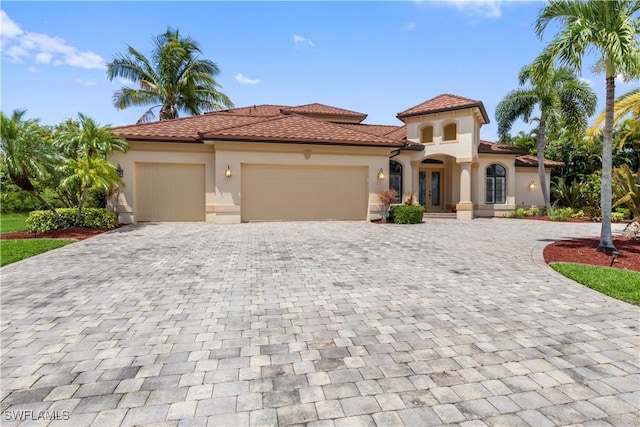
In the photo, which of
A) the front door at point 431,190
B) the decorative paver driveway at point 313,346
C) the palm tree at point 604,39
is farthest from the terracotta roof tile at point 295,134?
the decorative paver driveway at point 313,346

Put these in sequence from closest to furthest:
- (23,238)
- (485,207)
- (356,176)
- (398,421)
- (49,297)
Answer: (398,421), (49,297), (23,238), (356,176), (485,207)

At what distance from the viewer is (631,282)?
219 inches

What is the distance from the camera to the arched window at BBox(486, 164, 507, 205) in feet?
65.6

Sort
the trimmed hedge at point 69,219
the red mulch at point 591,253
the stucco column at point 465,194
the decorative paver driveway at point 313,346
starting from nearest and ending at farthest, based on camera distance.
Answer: the decorative paver driveway at point 313,346
the red mulch at point 591,253
the trimmed hedge at point 69,219
the stucco column at point 465,194

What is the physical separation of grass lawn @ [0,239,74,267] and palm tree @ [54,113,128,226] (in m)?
2.56

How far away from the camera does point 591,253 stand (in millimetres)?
8109

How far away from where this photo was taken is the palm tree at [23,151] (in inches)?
400

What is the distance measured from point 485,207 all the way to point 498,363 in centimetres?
1886

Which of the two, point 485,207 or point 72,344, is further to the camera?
point 485,207

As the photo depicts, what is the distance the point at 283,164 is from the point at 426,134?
978 cm

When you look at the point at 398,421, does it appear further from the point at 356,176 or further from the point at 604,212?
the point at 356,176

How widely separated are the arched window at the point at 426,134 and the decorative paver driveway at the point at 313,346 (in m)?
13.9

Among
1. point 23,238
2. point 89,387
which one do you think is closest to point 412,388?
point 89,387

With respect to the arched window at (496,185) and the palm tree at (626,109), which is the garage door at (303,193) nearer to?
the arched window at (496,185)
